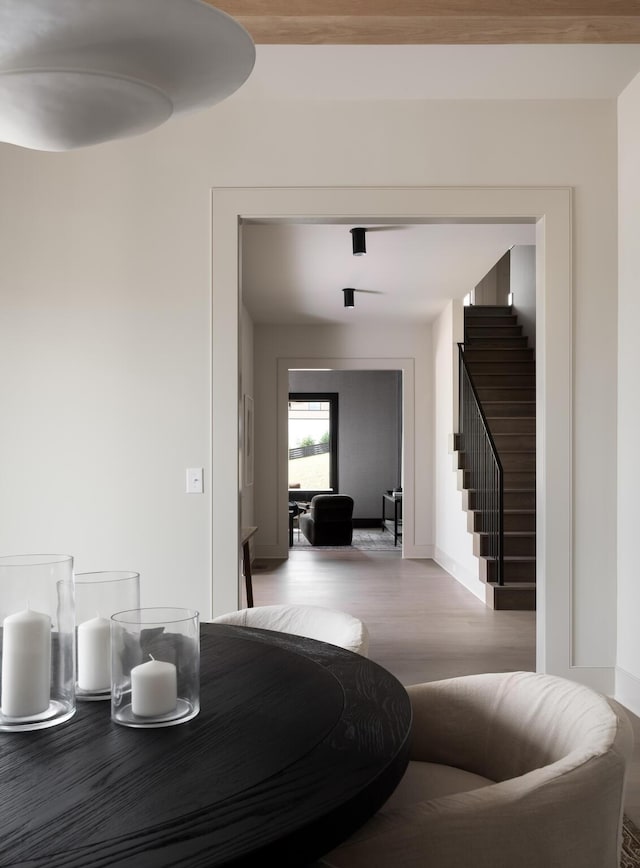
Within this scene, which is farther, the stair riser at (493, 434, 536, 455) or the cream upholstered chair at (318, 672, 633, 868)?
the stair riser at (493, 434, 536, 455)

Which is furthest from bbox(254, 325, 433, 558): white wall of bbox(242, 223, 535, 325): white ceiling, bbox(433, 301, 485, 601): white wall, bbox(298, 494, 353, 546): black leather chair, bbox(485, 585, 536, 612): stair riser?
bbox(485, 585, 536, 612): stair riser

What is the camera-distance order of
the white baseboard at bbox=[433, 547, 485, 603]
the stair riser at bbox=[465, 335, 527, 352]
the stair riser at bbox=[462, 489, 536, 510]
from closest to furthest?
1. the white baseboard at bbox=[433, 547, 485, 603]
2. the stair riser at bbox=[462, 489, 536, 510]
3. the stair riser at bbox=[465, 335, 527, 352]

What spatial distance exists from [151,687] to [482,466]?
5.66m

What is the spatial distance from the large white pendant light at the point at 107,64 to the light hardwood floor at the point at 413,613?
98.1 inches

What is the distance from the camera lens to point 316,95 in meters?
3.48

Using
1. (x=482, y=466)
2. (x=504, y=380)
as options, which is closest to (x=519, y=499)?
(x=482, y=466)

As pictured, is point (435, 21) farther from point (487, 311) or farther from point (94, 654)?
point (487, 311)

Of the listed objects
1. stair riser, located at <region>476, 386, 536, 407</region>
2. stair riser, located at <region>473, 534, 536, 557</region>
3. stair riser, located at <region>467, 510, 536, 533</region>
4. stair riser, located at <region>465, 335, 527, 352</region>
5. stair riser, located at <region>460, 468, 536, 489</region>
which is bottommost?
stair riser, located at <region>473, 534, 536, 557</region>

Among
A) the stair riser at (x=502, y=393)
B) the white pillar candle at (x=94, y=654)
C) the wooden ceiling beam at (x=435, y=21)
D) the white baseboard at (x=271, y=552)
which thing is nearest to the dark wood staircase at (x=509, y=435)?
the stair riser at (x=502, y=393)

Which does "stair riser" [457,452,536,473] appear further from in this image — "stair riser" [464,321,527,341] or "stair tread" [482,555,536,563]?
"stair riser" [464,321,527,341]

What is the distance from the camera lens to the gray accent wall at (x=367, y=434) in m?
13.3

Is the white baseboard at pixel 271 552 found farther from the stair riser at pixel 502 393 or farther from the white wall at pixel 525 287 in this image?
the white wall at pixel 525 287

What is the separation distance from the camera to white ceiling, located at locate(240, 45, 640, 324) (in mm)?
3184

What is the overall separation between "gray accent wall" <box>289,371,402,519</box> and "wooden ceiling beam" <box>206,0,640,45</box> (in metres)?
10.4
